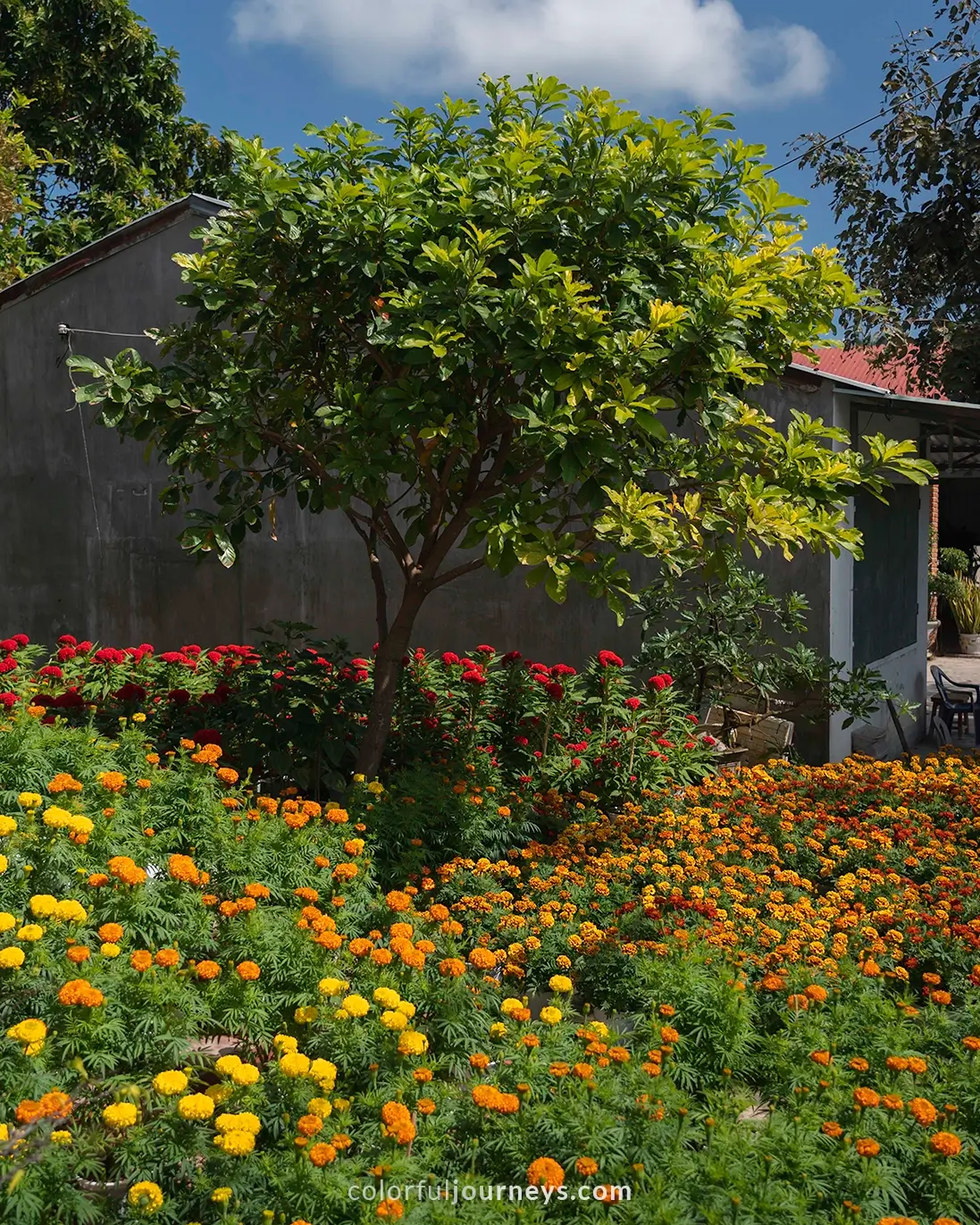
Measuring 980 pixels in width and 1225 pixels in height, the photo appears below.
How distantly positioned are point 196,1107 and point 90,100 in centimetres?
1862

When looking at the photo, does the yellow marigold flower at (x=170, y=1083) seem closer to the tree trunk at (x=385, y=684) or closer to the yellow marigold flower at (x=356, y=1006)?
the yellow marigold flower at (x=356, y=1006)

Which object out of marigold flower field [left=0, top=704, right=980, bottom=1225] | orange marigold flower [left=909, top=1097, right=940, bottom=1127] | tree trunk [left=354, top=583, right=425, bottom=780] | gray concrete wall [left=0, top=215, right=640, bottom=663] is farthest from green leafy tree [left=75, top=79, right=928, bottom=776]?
gray concrete wall [left=0, top=215, right=640, bottom=663]

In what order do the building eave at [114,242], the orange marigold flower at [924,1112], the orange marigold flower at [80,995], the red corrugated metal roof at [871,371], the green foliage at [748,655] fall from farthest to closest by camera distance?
the red corrugated metal roof at [871,371] → the building eave at [114,242] → the green foliage at [748,655] → the orange marigold flower at [924,1112] → the orange marigold flower at [80,995]

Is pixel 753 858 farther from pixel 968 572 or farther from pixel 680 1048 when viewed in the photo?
pixel 968 572

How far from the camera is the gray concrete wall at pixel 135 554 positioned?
27.5 ft

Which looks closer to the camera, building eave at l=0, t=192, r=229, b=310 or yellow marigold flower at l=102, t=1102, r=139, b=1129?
yellow marigold flower at l=102, t=1102, r=139, b=1129

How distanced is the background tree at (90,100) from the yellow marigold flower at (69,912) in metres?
15.7

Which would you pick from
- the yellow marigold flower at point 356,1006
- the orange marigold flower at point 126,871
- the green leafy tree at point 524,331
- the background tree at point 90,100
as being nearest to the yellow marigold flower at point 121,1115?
the yellow marigold flower at point 356,1006

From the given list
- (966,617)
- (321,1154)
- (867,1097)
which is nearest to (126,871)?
(321,1154)

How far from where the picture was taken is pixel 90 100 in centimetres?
1717

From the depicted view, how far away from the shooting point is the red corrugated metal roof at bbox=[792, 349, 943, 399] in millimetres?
13773

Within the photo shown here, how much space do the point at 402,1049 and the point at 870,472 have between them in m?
3.56

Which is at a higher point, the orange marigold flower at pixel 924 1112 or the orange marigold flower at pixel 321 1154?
the orange marigold flower at pixel 321 1154

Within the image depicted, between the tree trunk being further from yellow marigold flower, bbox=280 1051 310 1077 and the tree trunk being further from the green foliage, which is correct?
yellow marigold flower, bbox=280 1051 310 1077
